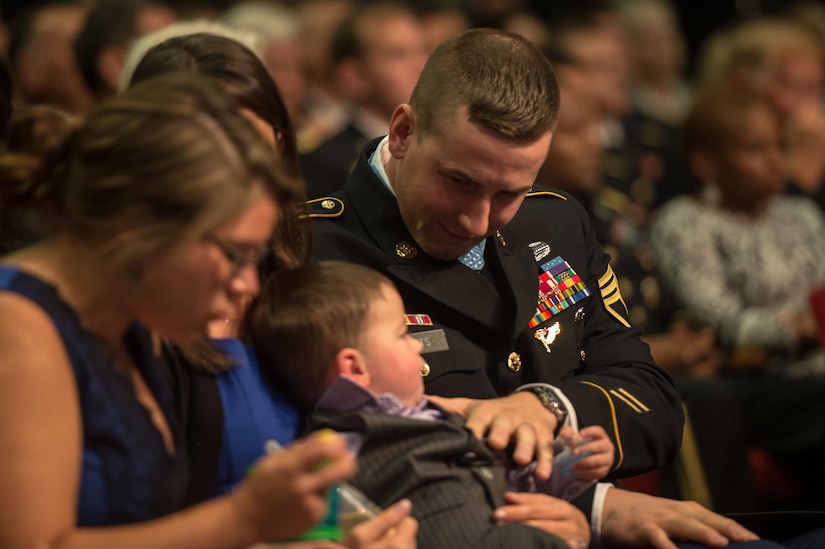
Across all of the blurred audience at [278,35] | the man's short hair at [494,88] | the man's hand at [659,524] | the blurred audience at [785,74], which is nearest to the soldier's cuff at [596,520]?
the man's hand at [659,524]

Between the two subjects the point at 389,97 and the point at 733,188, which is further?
the point at 389,97

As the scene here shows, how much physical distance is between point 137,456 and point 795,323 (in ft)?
10.3

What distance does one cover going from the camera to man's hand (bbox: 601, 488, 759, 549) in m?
2.12

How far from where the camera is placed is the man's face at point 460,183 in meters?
2.22

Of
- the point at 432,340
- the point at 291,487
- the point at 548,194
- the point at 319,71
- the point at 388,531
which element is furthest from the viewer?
the point at 319,71

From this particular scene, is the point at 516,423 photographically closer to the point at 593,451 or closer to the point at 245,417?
the point at 593,451

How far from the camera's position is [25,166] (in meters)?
1.66

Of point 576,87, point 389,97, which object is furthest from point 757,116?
point 389,97

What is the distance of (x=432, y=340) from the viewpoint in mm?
2262

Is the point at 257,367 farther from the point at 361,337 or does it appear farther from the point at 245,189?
the point at 245,189

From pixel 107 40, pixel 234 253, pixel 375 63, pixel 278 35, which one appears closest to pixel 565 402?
pixel 234 253

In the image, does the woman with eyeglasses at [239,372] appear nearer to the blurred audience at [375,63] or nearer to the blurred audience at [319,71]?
the blurred audience at [375,63]

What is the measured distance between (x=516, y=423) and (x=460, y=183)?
1.54 feet

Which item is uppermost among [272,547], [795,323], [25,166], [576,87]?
[25,166]
